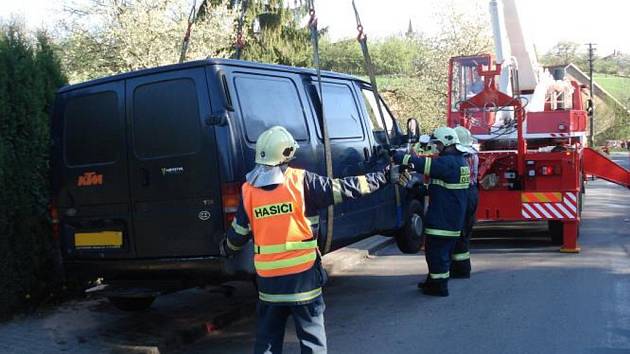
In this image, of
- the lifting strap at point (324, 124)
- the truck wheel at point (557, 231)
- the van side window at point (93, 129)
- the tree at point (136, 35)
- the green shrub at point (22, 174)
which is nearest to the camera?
the lifting strap at point (324, 124)

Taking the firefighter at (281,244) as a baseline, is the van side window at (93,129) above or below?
above

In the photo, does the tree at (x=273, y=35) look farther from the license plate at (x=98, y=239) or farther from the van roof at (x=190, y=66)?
the license plate at (x=98, y=239)

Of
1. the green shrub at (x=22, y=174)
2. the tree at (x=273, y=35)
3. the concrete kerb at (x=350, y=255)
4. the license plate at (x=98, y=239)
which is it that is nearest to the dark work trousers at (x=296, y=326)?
the license plate at (x=98, y=239)

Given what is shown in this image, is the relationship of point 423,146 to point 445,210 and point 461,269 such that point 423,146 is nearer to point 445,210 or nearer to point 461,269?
point 445,210

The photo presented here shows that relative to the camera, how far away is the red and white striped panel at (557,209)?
9.80 m

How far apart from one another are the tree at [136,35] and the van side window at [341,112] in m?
12.2

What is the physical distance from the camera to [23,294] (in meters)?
6.17

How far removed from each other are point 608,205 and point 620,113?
183 ft

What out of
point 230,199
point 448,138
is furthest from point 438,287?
point 230,199

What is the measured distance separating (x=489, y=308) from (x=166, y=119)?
3764mm

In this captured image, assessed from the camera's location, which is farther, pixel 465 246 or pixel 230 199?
pixel 465 246

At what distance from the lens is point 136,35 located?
18.4m

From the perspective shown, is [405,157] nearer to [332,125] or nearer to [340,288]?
[332,125]

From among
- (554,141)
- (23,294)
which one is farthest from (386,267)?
(23,294)
